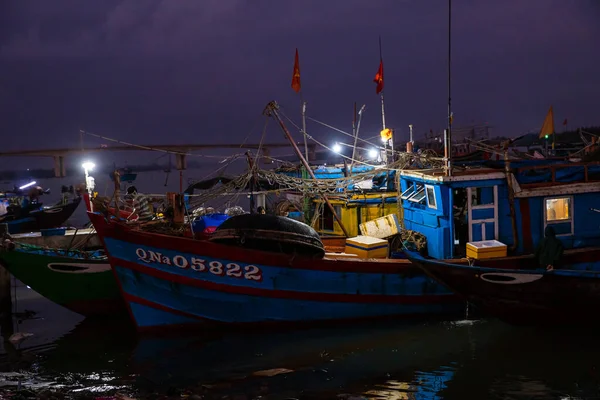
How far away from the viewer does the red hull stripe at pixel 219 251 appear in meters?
10.5

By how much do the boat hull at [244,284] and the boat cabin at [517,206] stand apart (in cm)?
134

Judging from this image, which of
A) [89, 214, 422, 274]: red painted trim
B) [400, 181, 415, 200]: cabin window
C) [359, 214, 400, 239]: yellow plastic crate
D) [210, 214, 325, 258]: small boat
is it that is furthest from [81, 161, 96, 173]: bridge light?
[400, 181, 415, 200]: cabin window

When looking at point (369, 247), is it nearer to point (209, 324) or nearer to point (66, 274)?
point (209, 324)

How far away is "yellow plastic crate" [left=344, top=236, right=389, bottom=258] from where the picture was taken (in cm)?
1168

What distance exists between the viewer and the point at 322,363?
9828mm

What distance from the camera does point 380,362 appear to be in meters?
9.84

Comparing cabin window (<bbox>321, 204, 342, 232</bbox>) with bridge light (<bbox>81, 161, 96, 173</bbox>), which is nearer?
bridge light (<bbox>81, 161, 96, 173</bbox>)

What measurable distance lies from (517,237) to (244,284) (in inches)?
235

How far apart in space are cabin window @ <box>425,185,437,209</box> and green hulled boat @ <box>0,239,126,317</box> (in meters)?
7.66

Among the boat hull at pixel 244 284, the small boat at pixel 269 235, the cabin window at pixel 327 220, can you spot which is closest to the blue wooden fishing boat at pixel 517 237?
the boat hull at pixel 244 284

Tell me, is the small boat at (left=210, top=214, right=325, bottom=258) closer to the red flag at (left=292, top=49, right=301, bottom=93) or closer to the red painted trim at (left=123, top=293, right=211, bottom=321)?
the red painted trim at (left=123, top=293, right=211, bottom=321)

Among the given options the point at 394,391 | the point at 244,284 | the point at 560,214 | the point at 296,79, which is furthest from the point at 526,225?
the point at 296,79

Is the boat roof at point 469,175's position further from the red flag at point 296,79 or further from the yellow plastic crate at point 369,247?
the red flag at point 296,79

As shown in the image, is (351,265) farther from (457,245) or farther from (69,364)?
(69,364)
